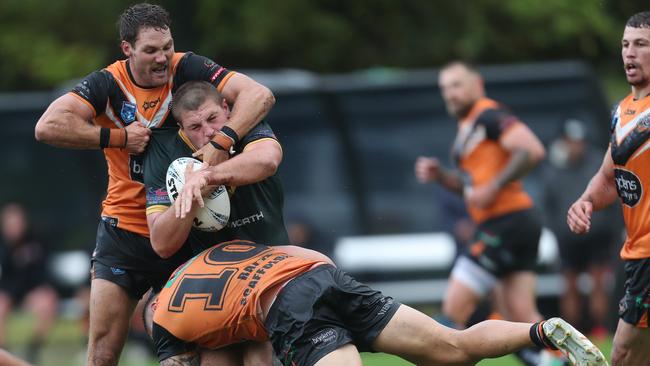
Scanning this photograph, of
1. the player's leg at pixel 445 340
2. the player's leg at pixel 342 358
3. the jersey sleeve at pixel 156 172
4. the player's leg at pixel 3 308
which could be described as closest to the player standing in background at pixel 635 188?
the player's leg at pixel 445 340

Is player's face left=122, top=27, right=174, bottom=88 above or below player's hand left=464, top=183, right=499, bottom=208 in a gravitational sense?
above

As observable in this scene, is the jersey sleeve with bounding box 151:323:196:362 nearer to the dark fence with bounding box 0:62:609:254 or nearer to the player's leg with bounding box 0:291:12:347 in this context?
the player's leg with bounding box 0:291:12:347

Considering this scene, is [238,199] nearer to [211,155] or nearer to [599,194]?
[211,155]

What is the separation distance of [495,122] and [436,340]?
144 inches

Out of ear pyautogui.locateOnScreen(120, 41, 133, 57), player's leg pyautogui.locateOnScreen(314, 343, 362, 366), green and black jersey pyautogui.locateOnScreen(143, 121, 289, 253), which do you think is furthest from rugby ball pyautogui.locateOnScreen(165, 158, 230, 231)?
player's leg pyautogui.locateOnScreen(314, 343, 362, 366)

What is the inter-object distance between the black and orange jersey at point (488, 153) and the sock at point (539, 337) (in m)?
3.62

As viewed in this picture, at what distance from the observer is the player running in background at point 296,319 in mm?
6328

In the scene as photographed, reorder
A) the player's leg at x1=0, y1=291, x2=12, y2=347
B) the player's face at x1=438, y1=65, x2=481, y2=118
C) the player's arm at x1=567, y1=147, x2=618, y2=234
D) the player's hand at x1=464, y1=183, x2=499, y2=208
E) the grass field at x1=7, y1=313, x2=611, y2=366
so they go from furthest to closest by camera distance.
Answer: the player's leg at x1=0, y1=291, x2=12, y2=347 → the grass field at x1=7, y1=313, x2=611, y2=366 → the player's face at x1=438, y1=65, x2=481, y2=118 → the player's hand at x1=464, y1=183, x2=499, y2=208 → the player's arm at x1=567, y1=147, x2=618, y2=234

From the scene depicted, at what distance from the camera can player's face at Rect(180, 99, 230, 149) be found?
6.81m

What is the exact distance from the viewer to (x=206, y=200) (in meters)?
6.58

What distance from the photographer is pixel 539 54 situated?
17.9m

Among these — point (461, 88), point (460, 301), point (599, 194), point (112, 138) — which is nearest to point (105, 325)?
point (112, 138)

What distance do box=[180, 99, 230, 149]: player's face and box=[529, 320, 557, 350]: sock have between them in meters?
2.00

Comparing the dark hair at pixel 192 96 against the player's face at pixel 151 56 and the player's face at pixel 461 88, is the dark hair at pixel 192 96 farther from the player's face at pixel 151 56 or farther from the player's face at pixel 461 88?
the player's face at pixel 461 88
